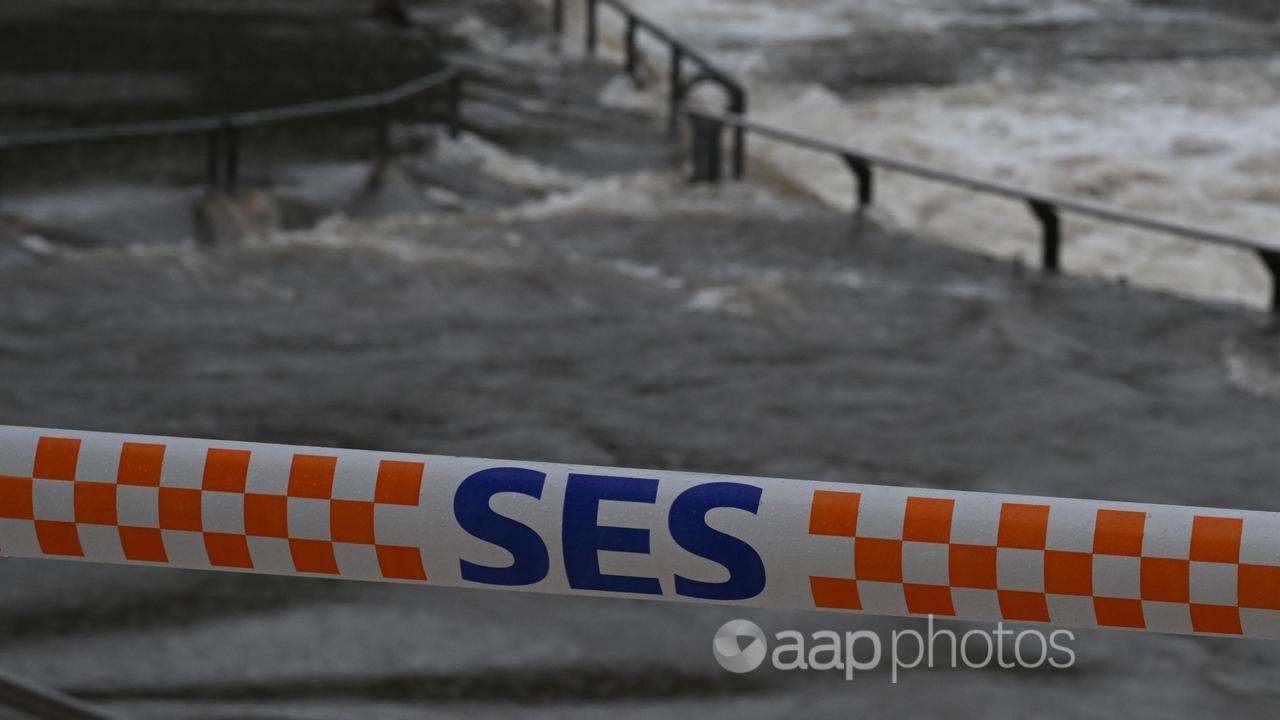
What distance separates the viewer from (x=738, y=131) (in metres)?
13.0

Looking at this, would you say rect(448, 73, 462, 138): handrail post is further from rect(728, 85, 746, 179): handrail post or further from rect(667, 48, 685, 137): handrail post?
rect(728, 85, 746, 179): handrail post

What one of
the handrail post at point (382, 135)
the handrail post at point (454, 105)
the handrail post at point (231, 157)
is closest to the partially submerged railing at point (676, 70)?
the handrail post at point (454, 105)

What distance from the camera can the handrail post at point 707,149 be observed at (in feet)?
41.6

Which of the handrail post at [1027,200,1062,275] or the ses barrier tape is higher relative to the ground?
the ses barrier tape

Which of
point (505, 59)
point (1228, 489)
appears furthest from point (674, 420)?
point (505, 59)

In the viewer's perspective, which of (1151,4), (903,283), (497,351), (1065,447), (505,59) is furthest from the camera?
(1151,4)

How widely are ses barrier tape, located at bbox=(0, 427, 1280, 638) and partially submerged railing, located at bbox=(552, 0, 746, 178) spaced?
10.4 metres

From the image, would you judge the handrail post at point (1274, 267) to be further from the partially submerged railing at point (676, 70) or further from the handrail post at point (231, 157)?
the handrail post at point (231, 157)

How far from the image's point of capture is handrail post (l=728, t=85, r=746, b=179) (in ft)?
42.6

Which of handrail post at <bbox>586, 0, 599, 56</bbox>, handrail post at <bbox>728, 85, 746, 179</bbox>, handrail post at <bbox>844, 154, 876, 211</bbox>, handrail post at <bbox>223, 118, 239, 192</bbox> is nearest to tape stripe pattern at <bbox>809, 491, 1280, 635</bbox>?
handrail post at <bbox>223, 118, 239, 192</bbox>

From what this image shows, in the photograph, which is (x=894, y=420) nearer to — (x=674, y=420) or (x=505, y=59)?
(x=674, y=420)

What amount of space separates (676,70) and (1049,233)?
609 cm

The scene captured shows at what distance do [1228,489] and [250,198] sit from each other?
6.75 m

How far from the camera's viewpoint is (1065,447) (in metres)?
6.99
